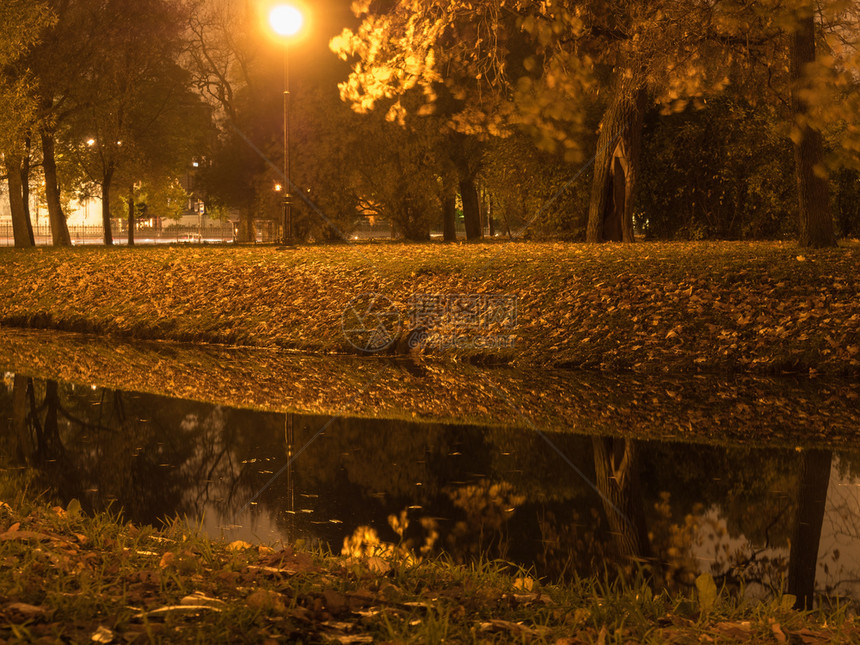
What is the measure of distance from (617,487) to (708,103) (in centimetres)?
1962

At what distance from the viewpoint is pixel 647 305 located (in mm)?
14047

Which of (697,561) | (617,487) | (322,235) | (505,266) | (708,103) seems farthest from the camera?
(322,235)

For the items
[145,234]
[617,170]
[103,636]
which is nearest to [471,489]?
[103,636]

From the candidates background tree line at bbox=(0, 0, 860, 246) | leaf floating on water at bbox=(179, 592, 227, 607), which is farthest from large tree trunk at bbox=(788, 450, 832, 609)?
background tree line at bbox=(0, 0, 860, 246)

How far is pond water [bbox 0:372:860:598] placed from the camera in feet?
18.4

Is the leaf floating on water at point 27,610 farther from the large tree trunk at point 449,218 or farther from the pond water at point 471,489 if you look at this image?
the large tree trunk at point 449,218

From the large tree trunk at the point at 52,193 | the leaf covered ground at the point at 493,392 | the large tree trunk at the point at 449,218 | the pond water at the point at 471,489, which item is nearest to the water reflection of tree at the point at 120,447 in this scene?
the pond water at the point at 471,489

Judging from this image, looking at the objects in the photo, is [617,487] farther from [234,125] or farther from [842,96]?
[234,125]

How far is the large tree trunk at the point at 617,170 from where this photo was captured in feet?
71.3

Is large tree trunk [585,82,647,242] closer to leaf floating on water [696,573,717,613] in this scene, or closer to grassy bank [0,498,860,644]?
grassy bank [0,498,860,644]

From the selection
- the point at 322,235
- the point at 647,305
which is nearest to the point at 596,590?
the point at 647,305

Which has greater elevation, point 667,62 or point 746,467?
point 667,62

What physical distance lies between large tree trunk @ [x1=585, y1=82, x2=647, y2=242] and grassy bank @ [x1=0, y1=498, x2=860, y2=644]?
17818 millimetres

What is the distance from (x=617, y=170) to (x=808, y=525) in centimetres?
1679
